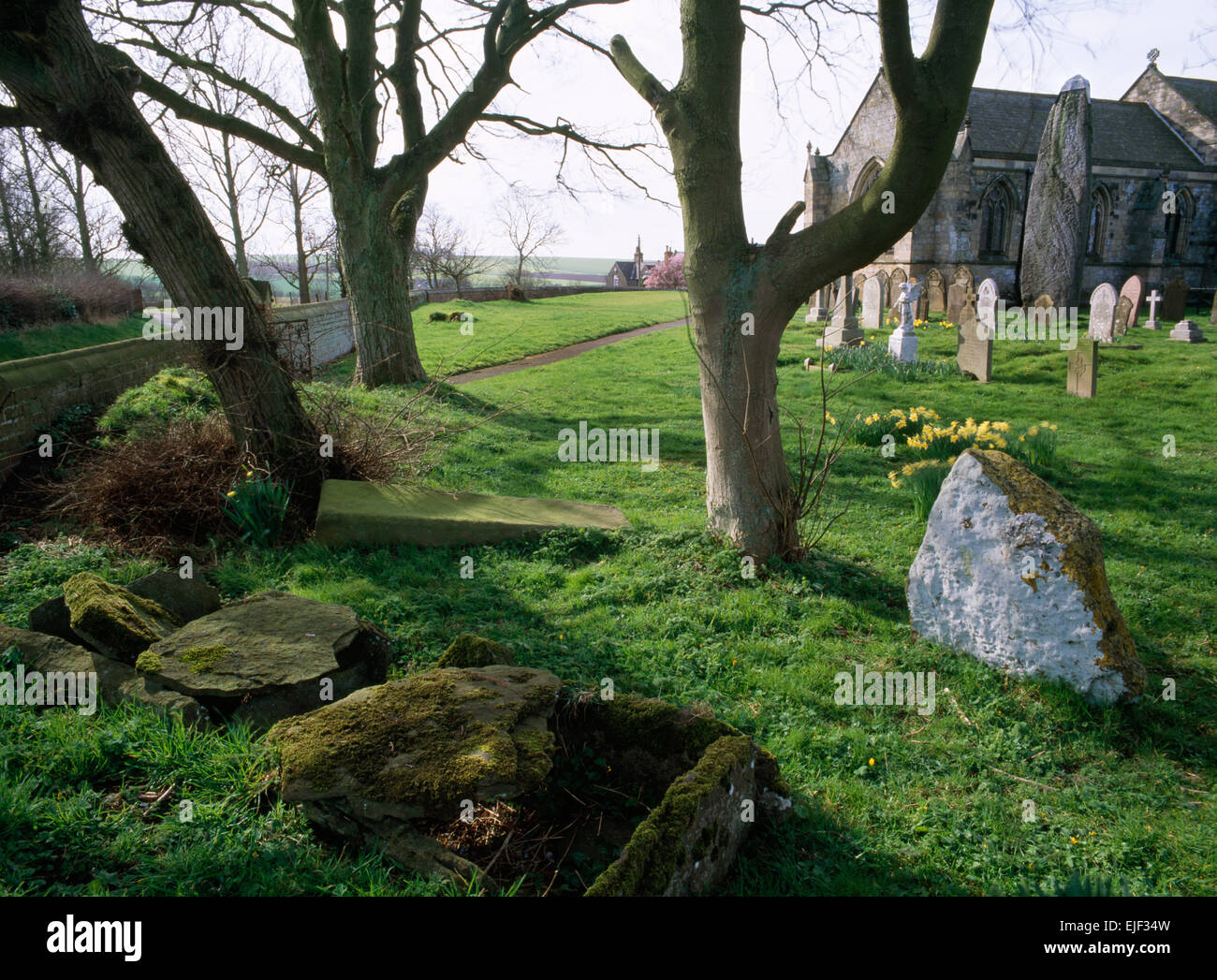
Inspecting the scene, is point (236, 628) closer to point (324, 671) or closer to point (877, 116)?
point (324, 671)

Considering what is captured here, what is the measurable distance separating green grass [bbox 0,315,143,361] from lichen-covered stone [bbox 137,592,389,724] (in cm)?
1187

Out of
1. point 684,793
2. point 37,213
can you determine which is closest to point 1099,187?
point 684,793

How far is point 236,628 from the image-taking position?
411 centimetres

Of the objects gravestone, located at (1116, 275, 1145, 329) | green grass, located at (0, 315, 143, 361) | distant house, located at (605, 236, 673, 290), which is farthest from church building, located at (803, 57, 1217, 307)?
distant house, located at (605, 236, 673, 290)

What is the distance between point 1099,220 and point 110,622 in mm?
35440

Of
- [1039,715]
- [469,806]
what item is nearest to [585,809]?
[469,806]

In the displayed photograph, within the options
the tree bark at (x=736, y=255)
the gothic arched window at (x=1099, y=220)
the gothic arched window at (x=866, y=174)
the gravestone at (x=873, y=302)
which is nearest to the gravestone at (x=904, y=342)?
the gravestone at (x=873, y=302)

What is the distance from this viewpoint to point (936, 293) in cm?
2262

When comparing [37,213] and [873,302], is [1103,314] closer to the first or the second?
[873,302]

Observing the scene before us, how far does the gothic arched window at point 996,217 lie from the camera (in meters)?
28.6

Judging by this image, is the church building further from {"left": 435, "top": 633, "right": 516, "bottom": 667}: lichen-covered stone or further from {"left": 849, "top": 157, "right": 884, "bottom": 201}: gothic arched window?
{"left": 435, "top": 633, "right": 516, "bottom": 667}: lichen-covered stone

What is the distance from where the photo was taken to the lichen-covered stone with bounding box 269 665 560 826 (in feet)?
9.13

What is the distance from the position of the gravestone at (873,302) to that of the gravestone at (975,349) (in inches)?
206

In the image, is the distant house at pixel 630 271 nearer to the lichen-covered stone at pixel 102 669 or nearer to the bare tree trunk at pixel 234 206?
the bare tree trunk at pixel 234 206
